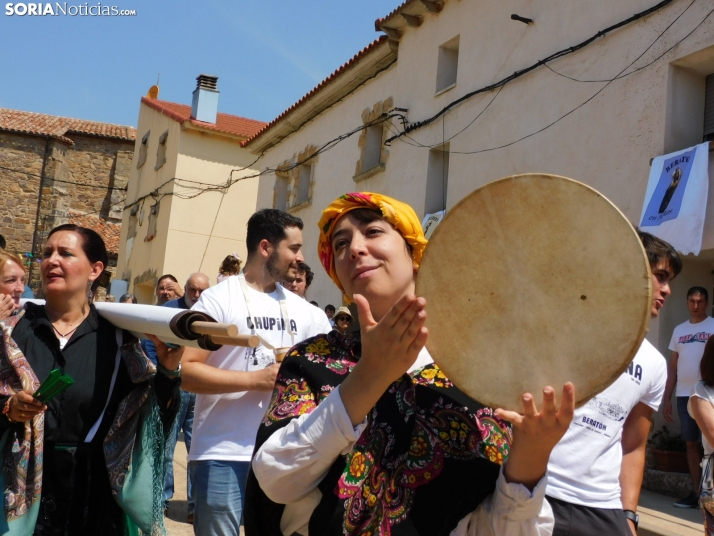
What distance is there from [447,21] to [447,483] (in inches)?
517

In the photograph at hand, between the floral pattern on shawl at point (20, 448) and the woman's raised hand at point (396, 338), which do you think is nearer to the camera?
the woman's raised hand at point (396, 338)

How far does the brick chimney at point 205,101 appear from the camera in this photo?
26.8 metres

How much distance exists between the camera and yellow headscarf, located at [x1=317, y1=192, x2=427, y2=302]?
212cm

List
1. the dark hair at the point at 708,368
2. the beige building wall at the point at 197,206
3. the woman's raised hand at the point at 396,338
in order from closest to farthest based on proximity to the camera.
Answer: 1. the woman's raised hand at the point at 396,338
2. the dark hair at the point at 708,368
3. the beige building wall at the point at 197,206

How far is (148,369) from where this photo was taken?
3275 millimetres

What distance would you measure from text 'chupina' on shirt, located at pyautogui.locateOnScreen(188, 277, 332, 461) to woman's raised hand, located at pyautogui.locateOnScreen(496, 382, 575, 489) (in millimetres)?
2175

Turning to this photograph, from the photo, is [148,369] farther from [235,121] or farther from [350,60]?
[235,121]

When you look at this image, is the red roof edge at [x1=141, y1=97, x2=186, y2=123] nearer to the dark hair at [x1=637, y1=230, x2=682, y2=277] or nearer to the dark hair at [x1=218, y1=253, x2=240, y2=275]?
the dark hair at [x1=218, y1=253, x2=240, y2=275]

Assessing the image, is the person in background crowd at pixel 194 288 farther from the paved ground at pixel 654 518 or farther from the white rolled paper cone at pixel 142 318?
the white rolled paper cone at pixel 142 318

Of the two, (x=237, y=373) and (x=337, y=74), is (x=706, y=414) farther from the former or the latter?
(x=337, y=74)

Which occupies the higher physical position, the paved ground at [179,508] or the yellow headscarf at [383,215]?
the yellow headscarf at [383,215]

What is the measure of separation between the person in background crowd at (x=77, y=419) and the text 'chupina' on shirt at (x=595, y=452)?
63.4 inches

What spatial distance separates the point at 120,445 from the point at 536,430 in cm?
214

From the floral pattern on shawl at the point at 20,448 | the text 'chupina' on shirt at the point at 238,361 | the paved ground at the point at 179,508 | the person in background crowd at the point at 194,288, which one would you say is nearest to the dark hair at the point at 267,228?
the text 'chupina' on shirt at the point at 238,361
